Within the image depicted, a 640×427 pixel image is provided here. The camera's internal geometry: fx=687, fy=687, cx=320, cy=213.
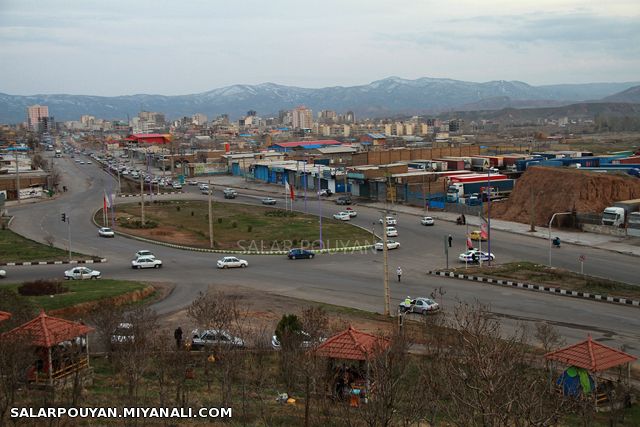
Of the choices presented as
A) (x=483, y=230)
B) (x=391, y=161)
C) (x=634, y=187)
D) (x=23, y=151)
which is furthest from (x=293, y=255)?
(x=23, y=151)

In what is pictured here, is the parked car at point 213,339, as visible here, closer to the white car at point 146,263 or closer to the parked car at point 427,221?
the white car at point 146,263

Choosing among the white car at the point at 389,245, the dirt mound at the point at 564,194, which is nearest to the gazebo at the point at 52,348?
the white car at the point at 389,245

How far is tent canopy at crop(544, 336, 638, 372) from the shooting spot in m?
13.7

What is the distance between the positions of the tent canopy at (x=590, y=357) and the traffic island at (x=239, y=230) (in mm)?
21261

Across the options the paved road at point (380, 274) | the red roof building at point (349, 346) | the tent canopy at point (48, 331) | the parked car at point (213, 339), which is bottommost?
the paved road at point (380, 274)

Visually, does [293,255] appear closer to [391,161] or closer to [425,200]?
[425,200]

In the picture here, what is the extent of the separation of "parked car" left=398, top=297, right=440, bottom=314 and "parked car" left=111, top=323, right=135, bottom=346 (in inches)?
379

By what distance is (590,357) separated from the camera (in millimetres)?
13789

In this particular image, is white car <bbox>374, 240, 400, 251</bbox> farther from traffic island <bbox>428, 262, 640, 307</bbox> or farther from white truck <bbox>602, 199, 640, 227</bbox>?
white truck <bbox>602, 199, 640, 227</bbox>

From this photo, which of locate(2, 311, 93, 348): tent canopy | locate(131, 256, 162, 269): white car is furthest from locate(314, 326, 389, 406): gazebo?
locate(131, 256, 162, 269): white car

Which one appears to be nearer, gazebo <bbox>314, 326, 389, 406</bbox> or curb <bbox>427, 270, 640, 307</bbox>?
gazebo <bbox>314, 326, 389, 406</bbox>

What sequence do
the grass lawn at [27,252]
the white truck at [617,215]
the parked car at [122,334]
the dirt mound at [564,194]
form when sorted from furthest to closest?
the dirt mound at [564,194] < the white truck at [617,215] < the grass lawn at [27,252] < the parked car at [122,334]

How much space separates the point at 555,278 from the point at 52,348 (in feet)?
63.3

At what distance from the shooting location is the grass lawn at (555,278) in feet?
80.6
